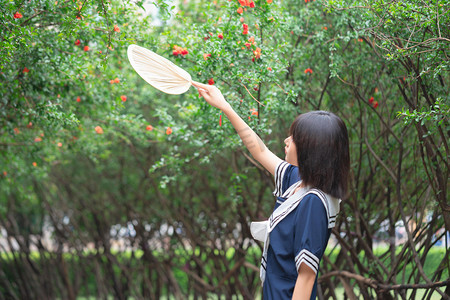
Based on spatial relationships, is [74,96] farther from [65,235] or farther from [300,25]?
[65,235]

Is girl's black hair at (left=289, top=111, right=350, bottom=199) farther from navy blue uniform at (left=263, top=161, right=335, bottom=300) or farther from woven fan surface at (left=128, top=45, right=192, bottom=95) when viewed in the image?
woven fan surface at (left=128, top=45, right=192, bottom=95)

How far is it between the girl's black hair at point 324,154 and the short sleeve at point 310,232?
0.28 feet

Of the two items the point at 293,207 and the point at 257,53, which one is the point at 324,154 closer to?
the point at 293,207

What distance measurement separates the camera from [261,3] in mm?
3514

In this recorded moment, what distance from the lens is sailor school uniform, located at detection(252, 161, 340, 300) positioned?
198 cm

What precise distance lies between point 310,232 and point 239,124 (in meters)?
0.61

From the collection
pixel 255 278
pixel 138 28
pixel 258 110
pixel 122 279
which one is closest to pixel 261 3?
pixel 258 110

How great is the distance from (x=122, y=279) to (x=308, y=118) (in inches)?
351

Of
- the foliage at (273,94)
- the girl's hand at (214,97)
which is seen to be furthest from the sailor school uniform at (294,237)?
the foliage at (273,94)

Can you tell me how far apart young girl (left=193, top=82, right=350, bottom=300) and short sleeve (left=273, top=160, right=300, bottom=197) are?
90mm

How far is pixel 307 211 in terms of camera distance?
6.59ft

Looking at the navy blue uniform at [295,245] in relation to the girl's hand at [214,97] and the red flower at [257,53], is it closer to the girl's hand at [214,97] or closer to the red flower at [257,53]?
the girl's hand at [214,97]

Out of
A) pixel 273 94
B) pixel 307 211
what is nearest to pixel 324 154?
pixel 307 211

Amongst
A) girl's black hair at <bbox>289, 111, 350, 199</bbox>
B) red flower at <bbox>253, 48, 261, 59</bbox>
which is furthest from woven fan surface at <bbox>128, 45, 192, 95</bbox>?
red flower at <bbox>253, 48, 261, 59</bbox>
